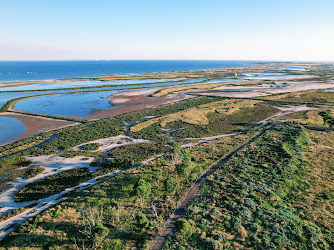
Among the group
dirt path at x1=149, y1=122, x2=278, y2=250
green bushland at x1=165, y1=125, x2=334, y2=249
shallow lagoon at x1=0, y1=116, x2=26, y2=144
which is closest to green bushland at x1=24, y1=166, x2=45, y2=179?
shallow lagoon at x1=0, y1=116, x2=26, y2=144

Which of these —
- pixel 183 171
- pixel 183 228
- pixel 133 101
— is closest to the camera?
pixel 183 228

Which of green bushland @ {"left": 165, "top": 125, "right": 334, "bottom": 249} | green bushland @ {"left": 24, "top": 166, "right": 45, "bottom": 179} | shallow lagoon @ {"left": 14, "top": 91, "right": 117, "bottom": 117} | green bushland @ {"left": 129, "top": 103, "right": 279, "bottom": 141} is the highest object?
shallow lagoon @ {"left": 14, "top": 91, "right": 117, "bottom": 117}

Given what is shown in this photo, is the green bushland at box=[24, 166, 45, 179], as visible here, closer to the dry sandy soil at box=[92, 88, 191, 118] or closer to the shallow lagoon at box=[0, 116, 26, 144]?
the shallow lagoon at box=[0, 116, 26, 144]

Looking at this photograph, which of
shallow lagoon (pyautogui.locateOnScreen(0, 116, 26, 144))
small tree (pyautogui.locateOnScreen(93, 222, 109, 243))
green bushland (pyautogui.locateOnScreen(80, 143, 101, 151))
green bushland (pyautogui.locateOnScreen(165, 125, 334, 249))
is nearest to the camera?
small tree (pyautogui.locateOnScreen(93, 222, 109, 243))

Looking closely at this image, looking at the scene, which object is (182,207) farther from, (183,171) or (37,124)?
(37,124)

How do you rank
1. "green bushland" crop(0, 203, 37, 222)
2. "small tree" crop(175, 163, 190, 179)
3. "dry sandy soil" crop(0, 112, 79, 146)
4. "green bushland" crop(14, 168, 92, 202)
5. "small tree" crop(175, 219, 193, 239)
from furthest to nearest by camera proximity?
"dry sandy soil" crop(0, 112, 79, 146) → "small tree" crop(175, 163, 190, 179) → "green bushland" crop(14, 168, 92, 202) → "green bushland" crop(0, 203, 37, 222) → "small tree" crop(175, 219, 193, 239)

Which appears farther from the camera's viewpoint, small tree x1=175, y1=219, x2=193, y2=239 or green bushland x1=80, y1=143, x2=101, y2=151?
green bushland x1=80, y1=143, x2=101, y2=151

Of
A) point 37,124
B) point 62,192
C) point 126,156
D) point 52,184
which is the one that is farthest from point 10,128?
point 62,192
